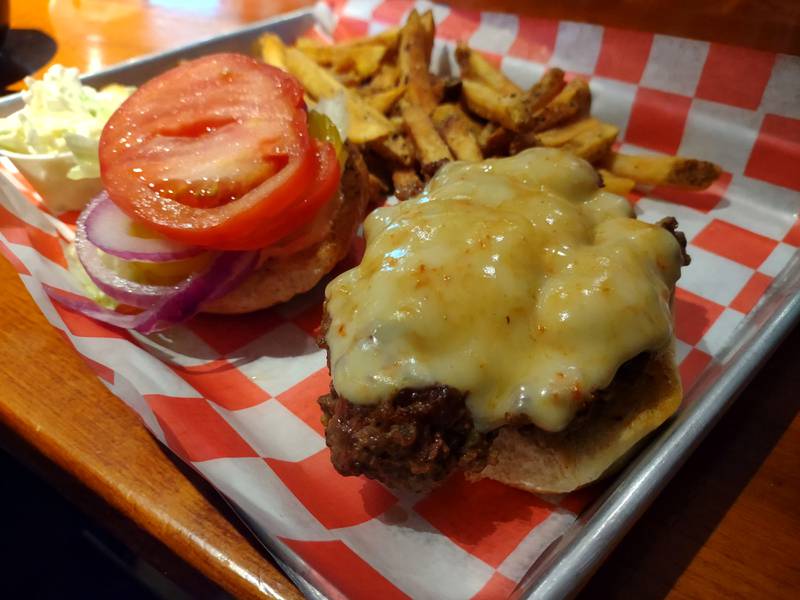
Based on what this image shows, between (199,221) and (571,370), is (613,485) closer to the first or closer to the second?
(571,370)

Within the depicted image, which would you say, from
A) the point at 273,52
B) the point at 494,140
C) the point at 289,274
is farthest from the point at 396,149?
the point at 273,52

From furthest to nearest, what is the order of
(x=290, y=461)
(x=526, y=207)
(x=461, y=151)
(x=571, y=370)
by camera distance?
(x=461, y=151), (x=290, y=461), (x=526, y=207), (x=571, y=370)

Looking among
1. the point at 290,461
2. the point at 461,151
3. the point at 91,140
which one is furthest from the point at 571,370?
the point at 91,140

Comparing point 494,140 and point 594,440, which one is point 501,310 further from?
point 494,140

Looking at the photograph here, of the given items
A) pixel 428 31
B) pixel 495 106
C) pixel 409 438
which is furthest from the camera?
pixel 428 31

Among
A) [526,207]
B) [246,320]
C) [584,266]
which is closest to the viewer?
[584,266]

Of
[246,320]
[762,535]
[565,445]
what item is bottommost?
[246,320]

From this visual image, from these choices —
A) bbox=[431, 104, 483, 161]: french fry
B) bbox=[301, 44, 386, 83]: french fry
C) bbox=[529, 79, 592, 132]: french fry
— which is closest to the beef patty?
bbox=[431, 104, 483, 161]: french fry
